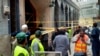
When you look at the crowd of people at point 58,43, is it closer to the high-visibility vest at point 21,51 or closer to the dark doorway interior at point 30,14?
the high-visibility vest at point 21,51

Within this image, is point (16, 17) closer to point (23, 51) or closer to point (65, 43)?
point (65, 43)

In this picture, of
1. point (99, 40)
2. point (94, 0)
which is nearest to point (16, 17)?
point (99, 40)

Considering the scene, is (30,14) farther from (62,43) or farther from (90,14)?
(90,14)

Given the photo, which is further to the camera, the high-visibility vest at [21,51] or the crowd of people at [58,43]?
the crowd of people at [58,43]

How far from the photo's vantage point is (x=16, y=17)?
15562mm

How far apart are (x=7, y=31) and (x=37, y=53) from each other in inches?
200

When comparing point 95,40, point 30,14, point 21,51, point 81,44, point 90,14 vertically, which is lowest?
point 95,40

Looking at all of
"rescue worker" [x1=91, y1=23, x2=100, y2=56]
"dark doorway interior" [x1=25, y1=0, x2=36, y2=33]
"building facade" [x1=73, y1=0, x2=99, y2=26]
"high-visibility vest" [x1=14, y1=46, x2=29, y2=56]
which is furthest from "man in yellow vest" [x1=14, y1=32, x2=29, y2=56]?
"building facade" [x1=73, y1=0, x2=99, y2=26]

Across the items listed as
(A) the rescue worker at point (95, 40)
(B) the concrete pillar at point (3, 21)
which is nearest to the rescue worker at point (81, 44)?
(B) the concrete pillar at point (3, 21)

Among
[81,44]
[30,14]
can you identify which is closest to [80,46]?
[81,44]

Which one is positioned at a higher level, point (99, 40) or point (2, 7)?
point (2, 7)

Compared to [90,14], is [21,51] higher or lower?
lower

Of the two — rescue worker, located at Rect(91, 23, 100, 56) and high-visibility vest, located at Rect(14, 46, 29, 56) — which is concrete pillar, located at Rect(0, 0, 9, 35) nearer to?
rescue worker, located at Rect(91, 23, 100, 56)

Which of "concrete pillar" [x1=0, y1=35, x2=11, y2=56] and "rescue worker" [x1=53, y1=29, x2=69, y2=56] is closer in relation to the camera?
"rescue worker" [x1=53, y1=29, x2=69, y2=56]
